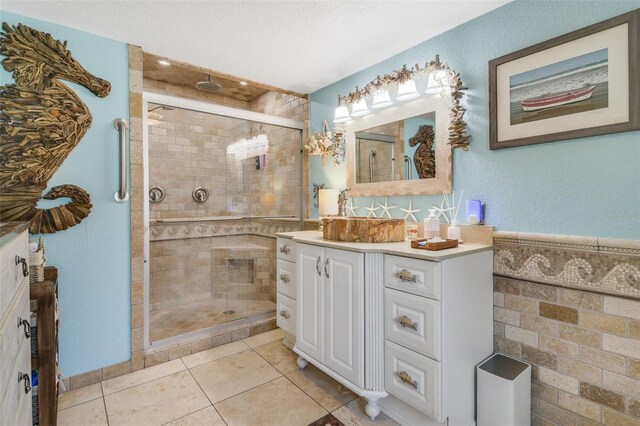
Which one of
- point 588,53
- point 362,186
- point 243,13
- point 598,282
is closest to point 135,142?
point 243,13

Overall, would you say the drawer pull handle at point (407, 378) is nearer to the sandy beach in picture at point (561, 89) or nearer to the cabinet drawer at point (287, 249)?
the cabinet drawer at point (287, 249)

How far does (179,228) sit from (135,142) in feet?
4.02

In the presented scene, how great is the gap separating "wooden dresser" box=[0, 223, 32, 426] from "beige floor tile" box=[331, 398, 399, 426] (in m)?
1.39

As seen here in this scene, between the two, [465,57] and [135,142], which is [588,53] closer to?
[465,57]

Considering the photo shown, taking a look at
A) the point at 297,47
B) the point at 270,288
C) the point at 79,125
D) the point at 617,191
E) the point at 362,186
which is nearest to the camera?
the point at 617,191

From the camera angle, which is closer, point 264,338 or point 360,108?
point 360,108

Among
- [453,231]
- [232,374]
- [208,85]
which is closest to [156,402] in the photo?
[232,374]

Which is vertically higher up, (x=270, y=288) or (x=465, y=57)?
(x=465, y=57)

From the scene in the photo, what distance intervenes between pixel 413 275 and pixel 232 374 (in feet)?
4.91

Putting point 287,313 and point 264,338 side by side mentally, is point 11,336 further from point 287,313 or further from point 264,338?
point 264,338

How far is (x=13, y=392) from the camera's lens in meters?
0.92

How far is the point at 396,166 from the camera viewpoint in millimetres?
2295

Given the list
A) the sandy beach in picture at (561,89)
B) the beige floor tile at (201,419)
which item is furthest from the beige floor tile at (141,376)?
the sandy beach in picture at (561,89)

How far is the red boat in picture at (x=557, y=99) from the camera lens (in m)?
1.48
